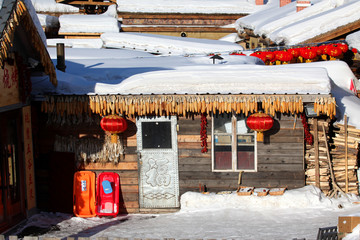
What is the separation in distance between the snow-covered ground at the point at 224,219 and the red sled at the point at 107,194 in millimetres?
184

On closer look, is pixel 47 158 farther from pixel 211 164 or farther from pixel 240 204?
pixel 240 204

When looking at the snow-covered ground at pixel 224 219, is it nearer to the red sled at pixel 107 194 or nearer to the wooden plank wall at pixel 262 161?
the red sled at pixel 107 194

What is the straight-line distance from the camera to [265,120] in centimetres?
1157

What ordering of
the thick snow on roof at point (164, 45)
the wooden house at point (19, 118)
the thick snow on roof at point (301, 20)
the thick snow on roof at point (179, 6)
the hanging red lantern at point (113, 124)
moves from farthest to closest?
the thick snow on roof at point (179, 6) → the thick snow on roof at point (164, 45) → the thick snow on roof at point (301, 20) → the hanging red lantern at point (113, 124) → the wooden house at point (19, 118)

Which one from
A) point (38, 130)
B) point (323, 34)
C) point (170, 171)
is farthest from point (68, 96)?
point (323, 34)

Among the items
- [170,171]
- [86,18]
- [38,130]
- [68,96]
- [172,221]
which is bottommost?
[172,221]

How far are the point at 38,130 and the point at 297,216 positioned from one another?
602 cm

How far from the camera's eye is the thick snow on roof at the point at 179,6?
28.2 m

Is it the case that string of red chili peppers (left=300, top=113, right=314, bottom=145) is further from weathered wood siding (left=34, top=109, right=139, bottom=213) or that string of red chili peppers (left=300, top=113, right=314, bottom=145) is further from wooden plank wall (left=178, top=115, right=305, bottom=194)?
weathered wood siding (left=34, top=109, right=139, bottom=213)

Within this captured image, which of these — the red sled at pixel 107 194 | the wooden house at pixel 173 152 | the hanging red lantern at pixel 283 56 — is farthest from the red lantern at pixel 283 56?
the red sled at pixel 107 194

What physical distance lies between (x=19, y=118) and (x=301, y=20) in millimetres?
15106

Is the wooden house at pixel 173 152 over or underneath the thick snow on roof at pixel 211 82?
underneath

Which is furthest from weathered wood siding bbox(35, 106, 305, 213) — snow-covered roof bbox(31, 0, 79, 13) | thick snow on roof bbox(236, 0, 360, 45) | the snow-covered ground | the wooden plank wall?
snow-covered roof bbox(31, 0, 79, 13)

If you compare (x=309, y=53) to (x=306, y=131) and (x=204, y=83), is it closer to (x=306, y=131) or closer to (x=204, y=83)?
(x=306, y=131)
